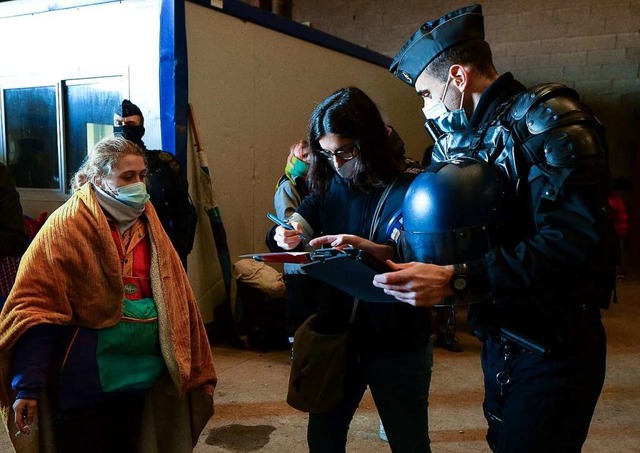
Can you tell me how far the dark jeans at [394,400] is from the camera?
170cm

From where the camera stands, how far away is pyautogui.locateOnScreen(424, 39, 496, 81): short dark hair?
1435 millimetres

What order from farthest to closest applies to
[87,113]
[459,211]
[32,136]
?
[32,136]
[87,113]
[459,211]

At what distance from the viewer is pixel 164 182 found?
3.43 meters

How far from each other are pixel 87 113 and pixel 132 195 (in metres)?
2.94

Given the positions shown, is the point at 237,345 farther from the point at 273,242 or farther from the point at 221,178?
the point at 273,242

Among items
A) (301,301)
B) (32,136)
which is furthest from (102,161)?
(32,136)

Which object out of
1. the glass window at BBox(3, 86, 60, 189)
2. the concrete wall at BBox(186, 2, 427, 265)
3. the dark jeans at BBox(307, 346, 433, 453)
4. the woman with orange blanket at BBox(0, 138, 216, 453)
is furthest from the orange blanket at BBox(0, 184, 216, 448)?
the glass window at BBox(3, 86, 60, 189)

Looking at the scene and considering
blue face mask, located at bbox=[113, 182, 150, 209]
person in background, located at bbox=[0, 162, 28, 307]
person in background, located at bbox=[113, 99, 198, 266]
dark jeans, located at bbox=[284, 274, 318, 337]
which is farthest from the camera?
person in background, located at bbox=[113, 99, 198, 266]

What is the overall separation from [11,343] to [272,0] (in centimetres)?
799

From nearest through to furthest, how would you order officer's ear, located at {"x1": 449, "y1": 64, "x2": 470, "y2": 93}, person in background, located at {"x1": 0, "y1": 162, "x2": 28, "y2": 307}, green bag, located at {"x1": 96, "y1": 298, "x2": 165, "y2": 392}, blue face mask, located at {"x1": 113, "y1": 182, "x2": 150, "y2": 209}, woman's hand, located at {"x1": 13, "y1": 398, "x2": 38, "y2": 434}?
officer's ear, located at {"x1": 449, "y1": 64, "x2": 470, "y2": 93}
woman's hand, located at {"x1": 13, "y1": 398, "x2": 38, "y2": 434}
green bag, located at {"x1": 96, "y1": 298, "x2": 165, "y2": 392}
blue face mask, located at {"x1": 113, "y1": 182, "x2": 150, "y2": 209}
person in background, located at {"x1": 0, "y1": 162, "x2": 28, "y2": 307}

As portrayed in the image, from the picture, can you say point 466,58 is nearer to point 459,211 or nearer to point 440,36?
point 440,36

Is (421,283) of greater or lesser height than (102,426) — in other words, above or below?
above

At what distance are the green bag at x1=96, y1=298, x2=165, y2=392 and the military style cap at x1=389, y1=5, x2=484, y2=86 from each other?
42.5 inches

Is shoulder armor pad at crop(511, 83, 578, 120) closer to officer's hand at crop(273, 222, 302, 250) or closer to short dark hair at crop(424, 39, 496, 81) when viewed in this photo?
short dark hair at crop(424, 39, 496, 81)
